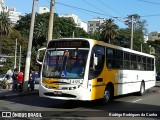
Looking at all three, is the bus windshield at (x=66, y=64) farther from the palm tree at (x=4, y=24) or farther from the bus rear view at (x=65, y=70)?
the palm tree at (x=4, y=24)

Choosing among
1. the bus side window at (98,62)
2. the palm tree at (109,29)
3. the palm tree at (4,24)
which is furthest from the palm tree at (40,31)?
the bus side window at (98,62)

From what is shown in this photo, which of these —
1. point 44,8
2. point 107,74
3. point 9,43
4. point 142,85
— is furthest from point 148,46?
point 107,74

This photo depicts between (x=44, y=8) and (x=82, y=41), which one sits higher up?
(x=44, y=8)

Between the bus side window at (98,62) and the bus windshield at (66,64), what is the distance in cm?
34

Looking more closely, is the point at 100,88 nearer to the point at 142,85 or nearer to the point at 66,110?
the point at 66,110

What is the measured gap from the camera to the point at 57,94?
1516 cm

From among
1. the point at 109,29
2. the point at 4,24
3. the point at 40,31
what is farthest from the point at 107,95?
the point at 40,31

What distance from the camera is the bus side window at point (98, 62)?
15.5m

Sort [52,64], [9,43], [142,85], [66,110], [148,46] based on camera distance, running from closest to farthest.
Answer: [66,110], [52,64], [142,85], [9,43], [148,46]

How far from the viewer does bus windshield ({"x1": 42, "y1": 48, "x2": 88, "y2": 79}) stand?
50.0ft

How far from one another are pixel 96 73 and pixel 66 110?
2.21 meters

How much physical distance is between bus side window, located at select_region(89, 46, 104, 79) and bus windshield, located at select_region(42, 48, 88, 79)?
1.12 feet

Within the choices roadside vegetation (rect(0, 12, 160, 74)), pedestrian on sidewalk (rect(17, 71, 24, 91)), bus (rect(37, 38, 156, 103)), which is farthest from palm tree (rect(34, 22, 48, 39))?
bus (rect(37, 38, 156, 103))

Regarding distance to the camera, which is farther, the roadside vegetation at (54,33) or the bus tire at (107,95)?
the roadside vegetation at (54,33)
